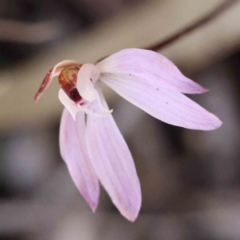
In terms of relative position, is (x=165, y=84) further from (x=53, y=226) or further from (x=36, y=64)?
(x=53, y=226)

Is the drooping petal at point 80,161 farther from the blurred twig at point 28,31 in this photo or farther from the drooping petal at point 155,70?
the blurred twig at point 28,31

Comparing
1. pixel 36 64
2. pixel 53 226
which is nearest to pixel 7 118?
pixel 36 64

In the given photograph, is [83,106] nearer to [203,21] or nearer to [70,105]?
[70,105]

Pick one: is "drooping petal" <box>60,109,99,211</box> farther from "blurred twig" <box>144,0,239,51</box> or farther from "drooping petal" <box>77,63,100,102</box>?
"blurred twig" <box>144,0,239,51</box>

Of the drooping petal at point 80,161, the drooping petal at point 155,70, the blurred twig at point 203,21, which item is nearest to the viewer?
the drooping petal at point 155,70

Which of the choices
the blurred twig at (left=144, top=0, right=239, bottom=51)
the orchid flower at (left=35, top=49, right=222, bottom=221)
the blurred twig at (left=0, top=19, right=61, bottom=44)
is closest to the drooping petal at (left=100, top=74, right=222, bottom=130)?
the orchid flower at (left=35, top=49, right=222, bottom=221)

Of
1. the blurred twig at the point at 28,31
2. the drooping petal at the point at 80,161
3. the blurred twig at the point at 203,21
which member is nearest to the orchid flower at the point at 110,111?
the drooping petal at the point at 80,161
